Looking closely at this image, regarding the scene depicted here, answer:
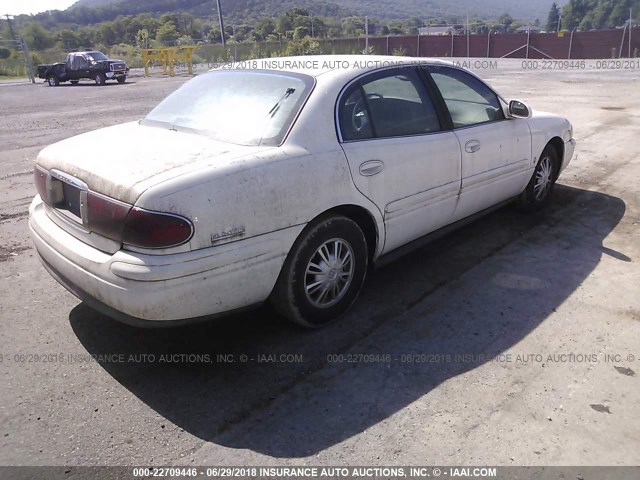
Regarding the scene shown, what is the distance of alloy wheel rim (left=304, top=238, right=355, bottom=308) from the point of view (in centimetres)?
343

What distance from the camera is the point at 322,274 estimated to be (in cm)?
348

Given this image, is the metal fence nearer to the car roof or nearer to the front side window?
the front side window

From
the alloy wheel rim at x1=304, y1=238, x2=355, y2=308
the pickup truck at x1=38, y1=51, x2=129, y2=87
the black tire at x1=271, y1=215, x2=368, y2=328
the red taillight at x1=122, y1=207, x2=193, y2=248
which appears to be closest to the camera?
the red taillight at x1=122, y1=207, x2=193, y2=248

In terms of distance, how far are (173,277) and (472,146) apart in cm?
263

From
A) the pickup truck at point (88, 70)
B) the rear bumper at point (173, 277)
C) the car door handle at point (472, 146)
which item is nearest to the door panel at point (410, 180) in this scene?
the car door handle at point (472, 146)

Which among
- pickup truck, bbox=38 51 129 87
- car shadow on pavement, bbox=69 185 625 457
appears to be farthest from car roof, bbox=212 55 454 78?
pickup truck, bbox=38 51 129 87

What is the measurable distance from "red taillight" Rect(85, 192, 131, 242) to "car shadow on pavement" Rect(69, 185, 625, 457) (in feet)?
2.75

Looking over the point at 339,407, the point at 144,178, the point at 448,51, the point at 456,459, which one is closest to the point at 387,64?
the point at 144,178

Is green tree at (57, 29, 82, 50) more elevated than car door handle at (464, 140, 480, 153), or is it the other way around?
green tree at (57, 29, 82, 50)

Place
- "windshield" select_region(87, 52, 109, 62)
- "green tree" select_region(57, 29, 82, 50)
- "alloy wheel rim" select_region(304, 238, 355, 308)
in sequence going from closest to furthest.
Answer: "alloy wheel rim" select_region(304, 238, 355, 308) < "windshield" select_region(87, 52, 109, 62) < "green tree" select_region(57, 29, 82, 50)

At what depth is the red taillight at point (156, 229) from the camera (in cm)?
273

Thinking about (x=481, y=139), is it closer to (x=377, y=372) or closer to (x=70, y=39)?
(x=377, y=372)

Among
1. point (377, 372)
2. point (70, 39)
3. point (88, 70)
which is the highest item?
point (70, 39)

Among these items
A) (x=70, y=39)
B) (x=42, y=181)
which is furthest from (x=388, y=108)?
(x=70, y=39)
